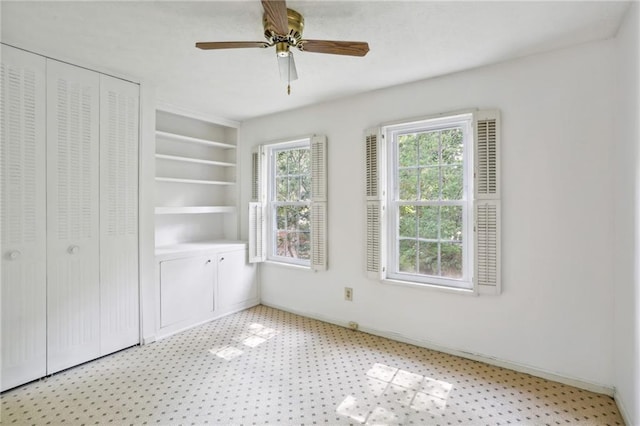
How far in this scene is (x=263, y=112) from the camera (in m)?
4.19

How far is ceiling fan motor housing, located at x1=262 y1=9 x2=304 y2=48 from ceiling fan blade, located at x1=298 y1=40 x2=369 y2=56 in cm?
6

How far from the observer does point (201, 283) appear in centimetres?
381

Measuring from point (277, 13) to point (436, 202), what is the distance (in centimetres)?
214

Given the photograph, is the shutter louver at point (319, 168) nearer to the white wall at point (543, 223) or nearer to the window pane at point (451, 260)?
the white wall at point (543, 223)

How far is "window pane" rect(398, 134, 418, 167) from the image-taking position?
3307 mm

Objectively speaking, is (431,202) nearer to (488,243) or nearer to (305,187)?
(488,243)

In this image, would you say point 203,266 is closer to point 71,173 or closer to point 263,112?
point 71,173

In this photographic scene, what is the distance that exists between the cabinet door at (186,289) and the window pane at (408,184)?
88.5 inches

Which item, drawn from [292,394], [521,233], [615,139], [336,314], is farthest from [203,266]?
[615,139]

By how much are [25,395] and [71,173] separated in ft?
5.34

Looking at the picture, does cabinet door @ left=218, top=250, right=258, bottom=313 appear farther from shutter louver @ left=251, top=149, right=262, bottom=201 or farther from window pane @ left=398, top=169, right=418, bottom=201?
window pane @ left=398, top=169, right=418, bottom=201

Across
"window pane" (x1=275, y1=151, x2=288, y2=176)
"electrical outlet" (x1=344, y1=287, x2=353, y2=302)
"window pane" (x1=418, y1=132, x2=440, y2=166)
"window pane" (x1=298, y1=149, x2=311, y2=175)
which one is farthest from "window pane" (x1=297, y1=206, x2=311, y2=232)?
"window pane" (x1=418, y1=132, x2=440, y2=166)

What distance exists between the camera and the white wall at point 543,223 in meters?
2.39

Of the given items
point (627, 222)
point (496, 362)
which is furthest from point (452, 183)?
point (496, 362)
